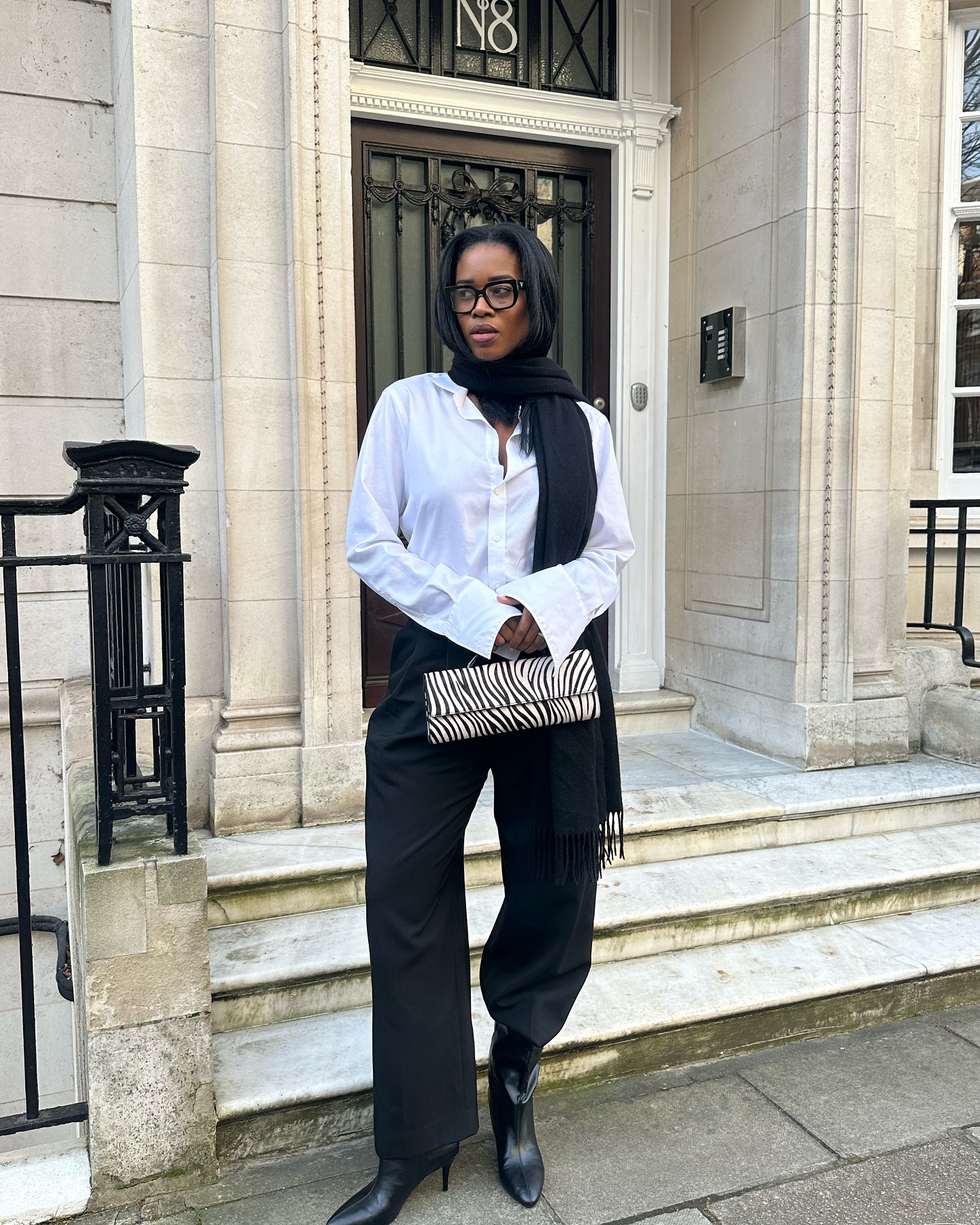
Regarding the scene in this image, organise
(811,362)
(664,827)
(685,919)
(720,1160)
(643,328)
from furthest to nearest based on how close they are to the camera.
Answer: (643,328) → (811,362) → (664,827) → (685,919) → (720,1160)

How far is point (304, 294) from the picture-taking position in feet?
12.0

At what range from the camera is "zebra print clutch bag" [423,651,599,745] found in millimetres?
2062

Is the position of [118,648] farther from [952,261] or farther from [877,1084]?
[952,261]

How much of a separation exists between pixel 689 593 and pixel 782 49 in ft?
8.23

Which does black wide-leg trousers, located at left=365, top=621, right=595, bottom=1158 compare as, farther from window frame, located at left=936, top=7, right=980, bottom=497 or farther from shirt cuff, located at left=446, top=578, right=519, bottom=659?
window frame, located at left=936, top=7, right=980, bottom=497

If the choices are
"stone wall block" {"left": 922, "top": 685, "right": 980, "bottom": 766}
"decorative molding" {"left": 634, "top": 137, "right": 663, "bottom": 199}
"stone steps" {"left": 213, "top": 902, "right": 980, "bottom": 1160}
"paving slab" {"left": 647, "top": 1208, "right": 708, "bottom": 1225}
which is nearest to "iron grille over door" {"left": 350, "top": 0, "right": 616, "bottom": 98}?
"decorative molding" {"left": 634, "top": 137, "right": 663, "bottom": 199}

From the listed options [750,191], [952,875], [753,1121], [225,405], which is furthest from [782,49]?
[753,1121]

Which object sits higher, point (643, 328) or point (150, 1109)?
point (643, 328)

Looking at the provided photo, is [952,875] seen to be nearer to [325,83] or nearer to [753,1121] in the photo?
[753,1121]

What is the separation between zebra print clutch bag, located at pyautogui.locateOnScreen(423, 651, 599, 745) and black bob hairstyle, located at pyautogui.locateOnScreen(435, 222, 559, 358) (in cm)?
68

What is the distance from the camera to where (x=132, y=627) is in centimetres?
244

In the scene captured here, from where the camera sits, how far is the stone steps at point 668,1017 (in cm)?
256

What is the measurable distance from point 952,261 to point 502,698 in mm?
4486

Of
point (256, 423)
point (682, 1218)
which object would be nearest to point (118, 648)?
point (256, 423)
